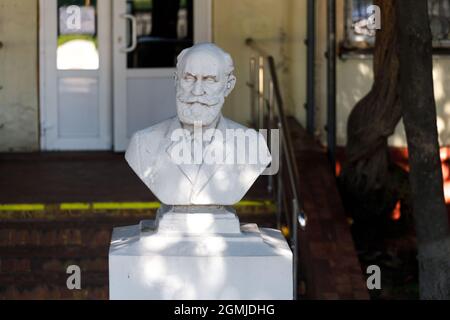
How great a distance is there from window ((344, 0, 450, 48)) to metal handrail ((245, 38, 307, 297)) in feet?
2.77

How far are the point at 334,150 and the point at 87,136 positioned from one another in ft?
→ 8.28

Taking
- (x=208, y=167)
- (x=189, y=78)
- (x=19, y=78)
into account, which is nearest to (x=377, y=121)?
(x=19, y=78)

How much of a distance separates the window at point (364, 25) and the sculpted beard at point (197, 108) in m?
5.42

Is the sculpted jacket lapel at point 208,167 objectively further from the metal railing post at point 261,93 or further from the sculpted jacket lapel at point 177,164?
the metal railing post at point 261,93

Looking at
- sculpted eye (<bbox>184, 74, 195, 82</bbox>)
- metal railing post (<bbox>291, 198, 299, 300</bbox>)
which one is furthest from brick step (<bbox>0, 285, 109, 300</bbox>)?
sculpted eye (<bbox>184, 74, 195, 82</bbox>)

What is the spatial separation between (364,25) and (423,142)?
3597 millimetres

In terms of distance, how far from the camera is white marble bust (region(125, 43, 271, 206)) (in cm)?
523

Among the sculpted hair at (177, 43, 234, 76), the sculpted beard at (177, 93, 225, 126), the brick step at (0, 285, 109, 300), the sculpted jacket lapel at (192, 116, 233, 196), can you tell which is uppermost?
the sculpted hair at (177, 43, 234, 76)

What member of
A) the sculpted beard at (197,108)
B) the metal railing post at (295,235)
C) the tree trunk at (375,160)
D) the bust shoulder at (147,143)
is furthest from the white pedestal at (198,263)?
the tree trunk at (375,160)

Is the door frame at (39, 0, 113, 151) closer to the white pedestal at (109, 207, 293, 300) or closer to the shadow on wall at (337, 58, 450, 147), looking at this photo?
the shadow on wall at (337, 58, 450, 147)

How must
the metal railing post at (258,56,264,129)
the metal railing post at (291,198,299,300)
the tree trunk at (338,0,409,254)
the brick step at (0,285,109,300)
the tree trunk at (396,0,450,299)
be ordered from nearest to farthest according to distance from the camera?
the tree trunk at (396,0,450,299) → the metal railing post at (291,198,299,300) → the brick step at (0,285,109,300) → the tree trunk at (338,0,409,254) → the metal railing post at (258,56,264,129)

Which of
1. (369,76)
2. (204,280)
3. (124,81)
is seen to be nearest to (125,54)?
(124,81)

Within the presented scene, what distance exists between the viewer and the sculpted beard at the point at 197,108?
5227mm

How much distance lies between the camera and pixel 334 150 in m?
9.75
